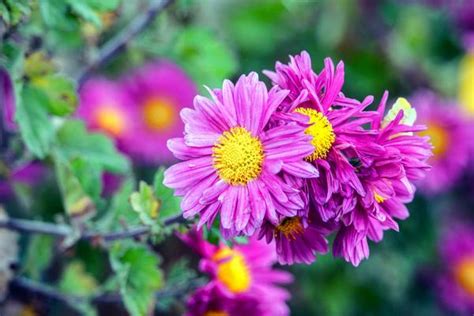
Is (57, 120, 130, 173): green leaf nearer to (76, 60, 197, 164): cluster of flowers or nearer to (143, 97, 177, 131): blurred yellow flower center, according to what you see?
(76, 60, 197, 164): cluster of flowers

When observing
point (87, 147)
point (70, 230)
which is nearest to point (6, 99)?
point (87, 147)

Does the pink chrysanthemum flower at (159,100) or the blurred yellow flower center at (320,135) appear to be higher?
the blurred yellow flower center at (320,135)

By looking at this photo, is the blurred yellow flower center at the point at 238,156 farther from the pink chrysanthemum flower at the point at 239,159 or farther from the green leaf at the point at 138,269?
the green leaf at the point at 138,269

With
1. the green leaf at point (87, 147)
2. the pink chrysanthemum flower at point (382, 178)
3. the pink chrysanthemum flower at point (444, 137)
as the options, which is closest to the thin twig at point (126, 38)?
the green leaf at point (87, 147)

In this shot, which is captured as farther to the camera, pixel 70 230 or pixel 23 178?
pixel 23 178

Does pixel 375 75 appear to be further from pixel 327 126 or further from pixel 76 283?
pixel 327 126

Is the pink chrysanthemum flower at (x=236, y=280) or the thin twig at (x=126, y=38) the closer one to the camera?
the pink chrysanthemum flower at (x=236, y=280)
